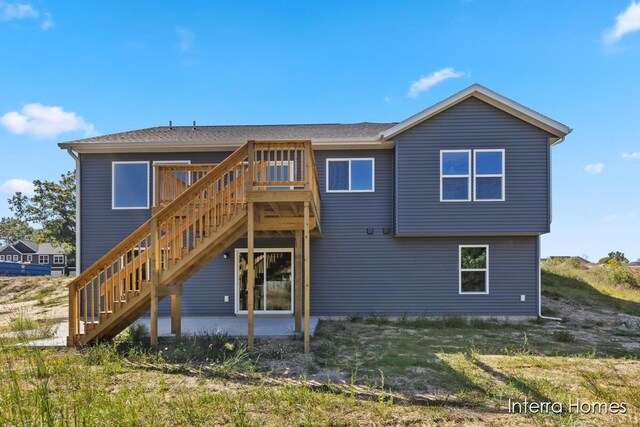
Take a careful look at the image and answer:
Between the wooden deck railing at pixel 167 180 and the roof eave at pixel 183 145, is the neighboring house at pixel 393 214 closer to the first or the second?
the roof eave at pixel 183 145

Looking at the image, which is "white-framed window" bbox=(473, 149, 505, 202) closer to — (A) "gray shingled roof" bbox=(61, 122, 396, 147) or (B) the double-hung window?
(B) the double-hung window

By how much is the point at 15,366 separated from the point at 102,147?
6713 mm

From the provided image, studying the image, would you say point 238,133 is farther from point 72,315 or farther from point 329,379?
point 329,379

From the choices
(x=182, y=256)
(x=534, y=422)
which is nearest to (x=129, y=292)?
(x=182, y=256)

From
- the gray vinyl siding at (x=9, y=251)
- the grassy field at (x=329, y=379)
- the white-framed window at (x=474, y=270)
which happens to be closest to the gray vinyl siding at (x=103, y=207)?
the grassy field at (x=329, y=379)

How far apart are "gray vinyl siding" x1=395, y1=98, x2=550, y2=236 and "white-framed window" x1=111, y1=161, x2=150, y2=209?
24.4 feet

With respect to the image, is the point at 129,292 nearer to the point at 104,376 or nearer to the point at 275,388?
the point at 104,376

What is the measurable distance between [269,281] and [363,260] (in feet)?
9.30

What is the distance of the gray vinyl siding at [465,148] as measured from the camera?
1001cm

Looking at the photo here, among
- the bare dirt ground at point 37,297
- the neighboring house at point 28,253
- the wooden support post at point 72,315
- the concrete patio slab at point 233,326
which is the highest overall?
the wooden support post at point 72,315

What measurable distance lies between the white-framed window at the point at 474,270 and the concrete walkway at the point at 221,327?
448 cm

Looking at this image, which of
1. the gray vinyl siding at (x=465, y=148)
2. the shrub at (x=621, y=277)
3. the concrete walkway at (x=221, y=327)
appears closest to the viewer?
the concrete walkway at (x=221, y=327)

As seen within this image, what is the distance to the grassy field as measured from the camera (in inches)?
149

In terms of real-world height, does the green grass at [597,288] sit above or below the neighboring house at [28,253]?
above
